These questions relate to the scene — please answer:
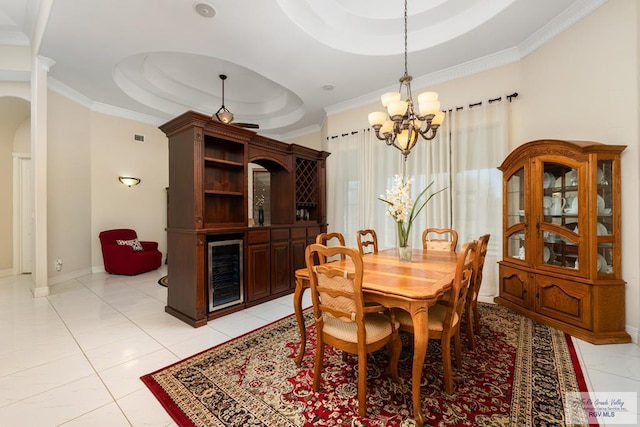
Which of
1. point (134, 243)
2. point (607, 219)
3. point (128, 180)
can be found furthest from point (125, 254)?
point (607, 219)

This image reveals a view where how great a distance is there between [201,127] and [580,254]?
13.2 feet

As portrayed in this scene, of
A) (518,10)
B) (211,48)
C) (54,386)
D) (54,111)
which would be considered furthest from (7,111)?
(518,10)

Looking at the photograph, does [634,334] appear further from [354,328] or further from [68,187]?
[68,187]

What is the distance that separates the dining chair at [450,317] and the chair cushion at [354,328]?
0.63ft

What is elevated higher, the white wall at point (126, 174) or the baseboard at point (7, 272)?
the white wall at point (126, 174)

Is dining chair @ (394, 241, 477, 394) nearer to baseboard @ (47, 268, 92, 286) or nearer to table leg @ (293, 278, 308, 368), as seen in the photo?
table leg @ (293, 278, 308, 368)

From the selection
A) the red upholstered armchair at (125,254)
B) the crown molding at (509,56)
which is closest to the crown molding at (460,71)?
the crown molding at (509,56)

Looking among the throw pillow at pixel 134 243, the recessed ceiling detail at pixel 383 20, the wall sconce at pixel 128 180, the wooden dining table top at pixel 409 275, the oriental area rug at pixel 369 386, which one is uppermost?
the recessed ceiling detail at pixel 383 20

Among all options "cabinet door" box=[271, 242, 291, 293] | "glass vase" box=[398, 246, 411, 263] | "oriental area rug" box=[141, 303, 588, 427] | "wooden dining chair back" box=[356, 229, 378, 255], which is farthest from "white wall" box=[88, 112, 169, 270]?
"glass vase" box=[398, 246, 411, 263]

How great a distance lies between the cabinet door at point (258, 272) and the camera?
3510 millimetres

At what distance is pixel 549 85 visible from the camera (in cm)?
312

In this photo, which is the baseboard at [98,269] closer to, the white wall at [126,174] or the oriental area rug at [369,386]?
the white wall at [126,174]

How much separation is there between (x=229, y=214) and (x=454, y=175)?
10.5ft

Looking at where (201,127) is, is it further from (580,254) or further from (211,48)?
(580,254)
